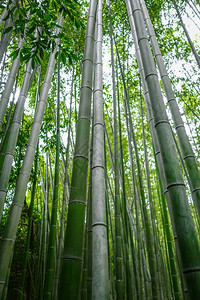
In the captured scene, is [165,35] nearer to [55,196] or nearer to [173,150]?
[55,196]

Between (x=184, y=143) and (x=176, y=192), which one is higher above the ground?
Answer: (x=184, y=143)

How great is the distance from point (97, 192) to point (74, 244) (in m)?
0.27

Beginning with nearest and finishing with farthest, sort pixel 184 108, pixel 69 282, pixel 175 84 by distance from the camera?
pixel 69 282 < pixel 175 84 < pixel 184 108

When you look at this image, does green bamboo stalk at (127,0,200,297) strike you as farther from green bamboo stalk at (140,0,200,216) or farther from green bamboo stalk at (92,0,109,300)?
green bamboo stalk at (140,0,200,216)

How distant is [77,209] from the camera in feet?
3.52

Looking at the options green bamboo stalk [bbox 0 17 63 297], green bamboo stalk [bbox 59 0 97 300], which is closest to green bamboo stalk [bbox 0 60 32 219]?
green bamboo stalk [bbox 0 17 63 297]

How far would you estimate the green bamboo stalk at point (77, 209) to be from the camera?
0.91m

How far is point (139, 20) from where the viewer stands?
156 centimetres

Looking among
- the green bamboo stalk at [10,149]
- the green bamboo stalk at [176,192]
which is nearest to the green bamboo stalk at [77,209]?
the green bamboo stalk at [176,192]

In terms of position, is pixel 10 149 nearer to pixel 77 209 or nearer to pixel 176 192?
pixel 77 209

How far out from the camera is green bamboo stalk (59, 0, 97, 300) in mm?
914

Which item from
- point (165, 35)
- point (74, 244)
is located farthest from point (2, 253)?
point (165, 35)

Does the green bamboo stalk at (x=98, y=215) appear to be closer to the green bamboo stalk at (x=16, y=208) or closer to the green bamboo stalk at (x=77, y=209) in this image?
the green bamboo stalk at (x=77, y=209)

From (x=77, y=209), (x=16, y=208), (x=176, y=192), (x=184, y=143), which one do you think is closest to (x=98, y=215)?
(x=77, y=209)
